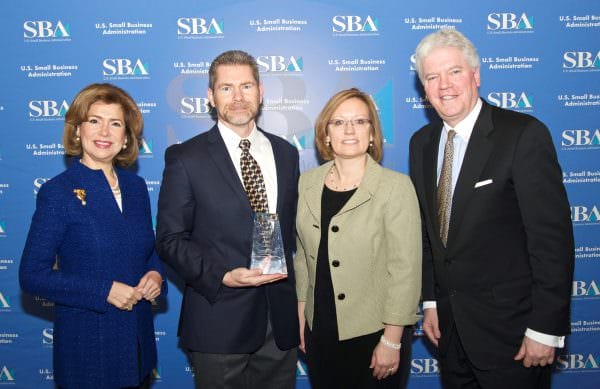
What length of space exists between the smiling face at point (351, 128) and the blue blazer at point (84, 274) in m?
1.12

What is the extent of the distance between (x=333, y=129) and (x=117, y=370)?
1.55 m

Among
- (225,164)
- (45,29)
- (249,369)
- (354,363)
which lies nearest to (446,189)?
(354,363)

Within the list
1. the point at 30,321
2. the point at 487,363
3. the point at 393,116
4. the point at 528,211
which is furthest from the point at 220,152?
the point at 30,321

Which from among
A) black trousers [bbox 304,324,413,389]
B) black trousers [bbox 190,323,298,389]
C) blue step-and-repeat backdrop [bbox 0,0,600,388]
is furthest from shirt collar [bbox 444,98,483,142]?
blue step-and-repeat backdrop [bbox 0,0,600,388]

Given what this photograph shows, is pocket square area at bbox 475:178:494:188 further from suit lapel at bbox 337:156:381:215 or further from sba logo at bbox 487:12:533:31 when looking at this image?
sba logo at bbox 487:12:533:31

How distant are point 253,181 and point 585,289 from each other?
3.22m

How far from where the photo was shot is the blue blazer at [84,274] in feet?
7.00

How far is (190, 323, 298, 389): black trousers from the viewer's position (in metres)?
2.44

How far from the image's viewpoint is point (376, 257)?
2.34 m

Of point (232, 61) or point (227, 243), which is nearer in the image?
point (227, 243)

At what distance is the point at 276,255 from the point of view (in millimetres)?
2219

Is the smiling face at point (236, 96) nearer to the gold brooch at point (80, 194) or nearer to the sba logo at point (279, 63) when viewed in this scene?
the gold brooch at point (80, 194)

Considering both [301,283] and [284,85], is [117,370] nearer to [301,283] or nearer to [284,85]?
[301,283]

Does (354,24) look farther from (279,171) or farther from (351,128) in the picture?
(279,171)
